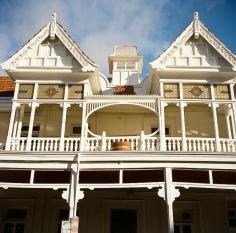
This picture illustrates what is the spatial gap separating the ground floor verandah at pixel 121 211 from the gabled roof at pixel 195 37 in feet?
19.5

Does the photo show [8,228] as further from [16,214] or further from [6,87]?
[6,87]

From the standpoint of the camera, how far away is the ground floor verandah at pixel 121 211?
51.0 feet

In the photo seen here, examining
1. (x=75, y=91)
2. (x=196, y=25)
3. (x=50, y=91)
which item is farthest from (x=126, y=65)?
(x=50, y=91)

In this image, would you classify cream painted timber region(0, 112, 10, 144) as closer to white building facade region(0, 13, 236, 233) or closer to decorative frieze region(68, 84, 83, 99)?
white building facade region(0, 13, 236, 233)

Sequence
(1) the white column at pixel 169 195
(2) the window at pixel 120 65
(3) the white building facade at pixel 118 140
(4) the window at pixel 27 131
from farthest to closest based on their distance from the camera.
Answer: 1. (2) the window at pixel 120 65
2. (4) the window at pixel 27 131
3. (3) the white building facade at pixel 118 140
4. (1) the white column at pixel 169 195

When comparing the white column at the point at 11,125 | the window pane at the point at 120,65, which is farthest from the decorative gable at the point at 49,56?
the window pane at the point at 120,65

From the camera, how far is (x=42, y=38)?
16.5 m

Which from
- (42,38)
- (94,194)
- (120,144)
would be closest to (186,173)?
(120,144)

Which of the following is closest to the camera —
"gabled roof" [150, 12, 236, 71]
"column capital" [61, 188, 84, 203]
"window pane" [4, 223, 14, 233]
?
"column capital" [61, 188, 84, 203]

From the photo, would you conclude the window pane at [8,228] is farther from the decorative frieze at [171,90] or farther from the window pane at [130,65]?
the window pane at [130,65]

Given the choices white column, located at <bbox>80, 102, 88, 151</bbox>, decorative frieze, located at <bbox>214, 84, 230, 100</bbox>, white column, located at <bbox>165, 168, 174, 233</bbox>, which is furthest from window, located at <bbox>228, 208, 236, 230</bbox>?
white column, located at <bbox>80, 102, 88, 151</bbox>

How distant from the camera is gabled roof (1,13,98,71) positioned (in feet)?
51.6

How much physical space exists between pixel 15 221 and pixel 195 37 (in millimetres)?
12166

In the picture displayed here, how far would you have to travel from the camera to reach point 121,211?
16.2 m
